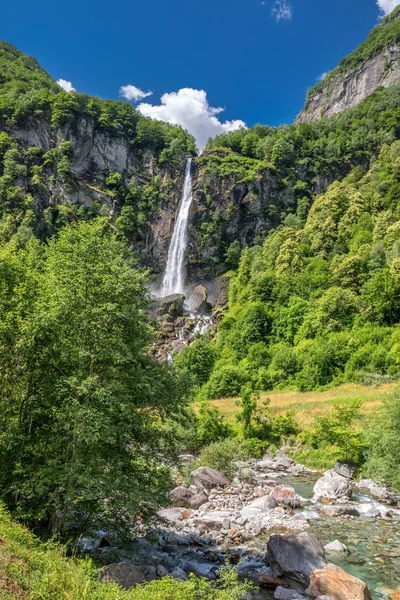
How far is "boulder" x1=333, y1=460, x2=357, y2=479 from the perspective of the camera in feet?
74.7

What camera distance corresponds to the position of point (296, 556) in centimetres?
1141

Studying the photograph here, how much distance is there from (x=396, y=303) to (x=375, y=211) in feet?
73.0

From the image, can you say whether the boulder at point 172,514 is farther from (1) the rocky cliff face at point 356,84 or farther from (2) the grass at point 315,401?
(1) the rocky cliff face at point 356,84

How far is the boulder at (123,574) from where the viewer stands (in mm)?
8734

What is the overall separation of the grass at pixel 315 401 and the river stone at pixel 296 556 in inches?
733

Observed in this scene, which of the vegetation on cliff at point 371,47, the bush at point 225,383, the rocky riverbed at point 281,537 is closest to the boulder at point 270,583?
the rocky riverbed at point 281,537

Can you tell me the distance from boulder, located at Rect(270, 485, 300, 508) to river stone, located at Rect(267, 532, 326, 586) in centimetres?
667

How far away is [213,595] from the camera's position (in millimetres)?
7582

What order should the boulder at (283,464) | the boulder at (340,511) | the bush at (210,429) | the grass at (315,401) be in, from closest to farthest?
the boulder at (340,511), the boulder at (283,464), the bush at (210,429), the grass at (315,401)

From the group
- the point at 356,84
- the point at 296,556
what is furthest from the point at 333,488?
the point at 356,84

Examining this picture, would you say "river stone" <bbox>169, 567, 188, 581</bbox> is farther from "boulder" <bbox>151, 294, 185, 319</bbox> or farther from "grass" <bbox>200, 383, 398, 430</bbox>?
"boulder" <bbox>151, 294, 185, 319</bbox>

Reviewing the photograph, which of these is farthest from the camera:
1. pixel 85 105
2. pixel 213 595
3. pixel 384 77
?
pixel 384 77

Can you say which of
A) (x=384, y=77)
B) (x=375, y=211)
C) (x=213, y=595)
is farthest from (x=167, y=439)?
(x=384, y=77)

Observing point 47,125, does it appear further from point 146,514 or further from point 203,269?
point 146,514
